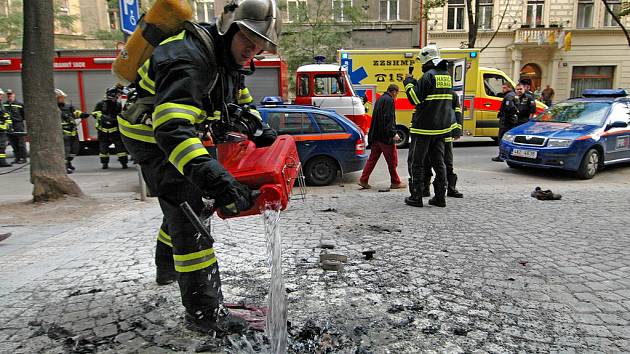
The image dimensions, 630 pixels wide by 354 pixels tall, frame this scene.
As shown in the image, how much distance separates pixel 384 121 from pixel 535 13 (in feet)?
80.7

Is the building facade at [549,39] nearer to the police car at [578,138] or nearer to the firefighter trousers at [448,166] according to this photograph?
the police car at [578,138]

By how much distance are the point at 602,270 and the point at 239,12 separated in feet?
12.0

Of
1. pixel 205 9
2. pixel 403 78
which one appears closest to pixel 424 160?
pixel 403 78

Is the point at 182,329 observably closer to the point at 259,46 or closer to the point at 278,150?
the point at 278,150

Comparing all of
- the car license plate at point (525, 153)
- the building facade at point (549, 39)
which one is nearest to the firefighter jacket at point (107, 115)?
the car license plate at point (525, 153)

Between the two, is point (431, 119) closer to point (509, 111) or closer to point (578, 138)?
point (578, 138)

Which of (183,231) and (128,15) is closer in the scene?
(183,231)

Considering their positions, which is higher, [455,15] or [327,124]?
[455,15]

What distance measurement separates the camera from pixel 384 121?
7.63 meters

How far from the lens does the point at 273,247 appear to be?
272 cm

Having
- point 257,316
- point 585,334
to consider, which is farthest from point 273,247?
point 585,334

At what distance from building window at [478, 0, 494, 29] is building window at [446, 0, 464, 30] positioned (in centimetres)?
125

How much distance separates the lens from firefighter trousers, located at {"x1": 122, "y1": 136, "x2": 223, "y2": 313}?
2584 millimetres

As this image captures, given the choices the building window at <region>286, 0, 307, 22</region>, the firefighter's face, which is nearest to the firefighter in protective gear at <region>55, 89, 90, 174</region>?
the firefighter's face
